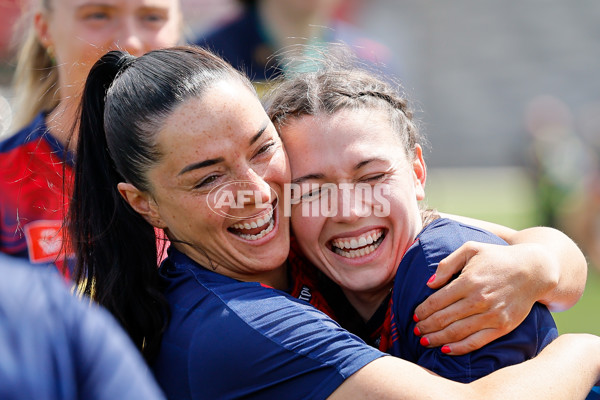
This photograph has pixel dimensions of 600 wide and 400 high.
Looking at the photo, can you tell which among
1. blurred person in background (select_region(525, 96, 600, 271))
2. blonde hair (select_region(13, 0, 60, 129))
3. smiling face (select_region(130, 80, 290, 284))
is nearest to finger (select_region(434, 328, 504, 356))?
smiling face (select_region(130, 80, 290, 284))

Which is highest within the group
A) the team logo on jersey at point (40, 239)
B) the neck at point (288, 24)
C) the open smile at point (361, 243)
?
the neck at point (288, 24)

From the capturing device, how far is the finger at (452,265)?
6.96 ft

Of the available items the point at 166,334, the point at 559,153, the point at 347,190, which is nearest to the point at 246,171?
the point at 347,190

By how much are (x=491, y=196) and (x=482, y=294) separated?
14.3m

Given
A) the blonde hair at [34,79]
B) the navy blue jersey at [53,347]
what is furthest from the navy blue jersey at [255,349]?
the blonde hair at [34,79]

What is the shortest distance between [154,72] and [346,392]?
115 cm

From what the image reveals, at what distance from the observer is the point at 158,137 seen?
7.46ft

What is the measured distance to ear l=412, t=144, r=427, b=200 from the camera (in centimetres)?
268

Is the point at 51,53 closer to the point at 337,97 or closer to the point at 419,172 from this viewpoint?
the point at 337,97

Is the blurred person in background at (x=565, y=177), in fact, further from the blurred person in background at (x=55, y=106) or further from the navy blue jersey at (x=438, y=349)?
the navy blue jersey at (x=438, y=349)

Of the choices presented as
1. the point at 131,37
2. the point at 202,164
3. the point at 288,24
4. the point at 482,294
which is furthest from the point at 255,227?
the point at 288,24

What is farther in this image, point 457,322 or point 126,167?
point 126,167

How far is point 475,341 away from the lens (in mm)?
2055

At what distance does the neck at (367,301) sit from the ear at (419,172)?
0.37m
